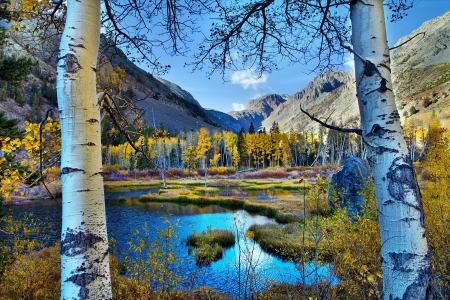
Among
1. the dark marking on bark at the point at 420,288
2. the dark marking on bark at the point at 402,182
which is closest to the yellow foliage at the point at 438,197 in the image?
the dark marking on bark at the point at 420,288

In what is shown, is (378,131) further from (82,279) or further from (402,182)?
(82,279)

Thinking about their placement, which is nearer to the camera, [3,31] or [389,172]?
[389,172]

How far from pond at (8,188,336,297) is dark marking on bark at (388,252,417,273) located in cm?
427

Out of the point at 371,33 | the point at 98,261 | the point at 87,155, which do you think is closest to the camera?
the point at 98,261

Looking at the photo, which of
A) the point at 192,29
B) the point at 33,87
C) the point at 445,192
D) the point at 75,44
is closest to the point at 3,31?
the point at 192,29

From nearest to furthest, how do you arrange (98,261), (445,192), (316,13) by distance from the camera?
(98,261) < (316,13) < (445,192)

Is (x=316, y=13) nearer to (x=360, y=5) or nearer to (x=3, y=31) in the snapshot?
(x=360, y=5)

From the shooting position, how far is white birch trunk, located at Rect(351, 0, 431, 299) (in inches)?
60.2

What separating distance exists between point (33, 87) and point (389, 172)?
12941 centimetres

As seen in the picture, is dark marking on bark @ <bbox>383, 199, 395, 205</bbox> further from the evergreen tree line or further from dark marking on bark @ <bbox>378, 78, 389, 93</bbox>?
the evergreen tree line

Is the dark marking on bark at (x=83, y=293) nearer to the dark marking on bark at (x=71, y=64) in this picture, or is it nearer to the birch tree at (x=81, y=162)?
the birch tree at (x=81, y=162)

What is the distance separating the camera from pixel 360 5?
1.96 metres

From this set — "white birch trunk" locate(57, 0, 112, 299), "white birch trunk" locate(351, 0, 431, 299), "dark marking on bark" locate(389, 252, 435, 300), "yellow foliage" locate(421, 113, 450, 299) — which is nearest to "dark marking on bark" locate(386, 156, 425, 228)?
"white birch trunk" locate(351, 0, 431, 299)

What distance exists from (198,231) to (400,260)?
47.4 feet
